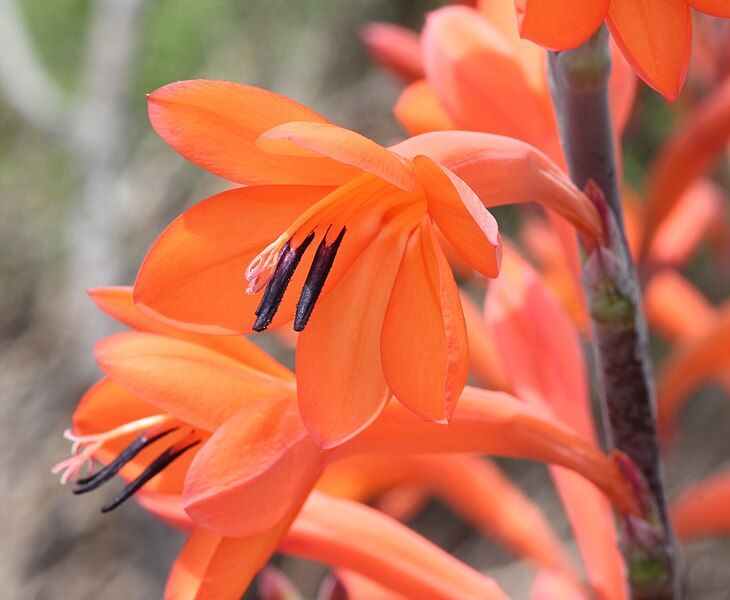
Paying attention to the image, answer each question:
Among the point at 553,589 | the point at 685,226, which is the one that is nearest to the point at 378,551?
the point at 553,589

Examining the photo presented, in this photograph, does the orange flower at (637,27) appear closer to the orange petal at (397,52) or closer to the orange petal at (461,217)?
the orange petal at (461,217)

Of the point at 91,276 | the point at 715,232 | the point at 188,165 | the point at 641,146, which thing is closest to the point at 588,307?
the point at 715,232

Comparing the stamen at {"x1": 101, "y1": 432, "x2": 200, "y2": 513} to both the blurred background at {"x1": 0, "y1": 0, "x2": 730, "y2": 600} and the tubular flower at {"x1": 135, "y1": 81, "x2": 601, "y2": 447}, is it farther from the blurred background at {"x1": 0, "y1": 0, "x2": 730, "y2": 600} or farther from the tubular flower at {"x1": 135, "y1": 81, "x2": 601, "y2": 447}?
the blurred background at {"x1": 0, "y1": 0, "x2": 730, "y2": 600}

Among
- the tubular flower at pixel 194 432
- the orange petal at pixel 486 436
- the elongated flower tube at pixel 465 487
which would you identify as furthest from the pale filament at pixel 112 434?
the elongated flower tube at pixel 465 487

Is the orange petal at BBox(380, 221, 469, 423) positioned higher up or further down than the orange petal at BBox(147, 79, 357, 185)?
further down

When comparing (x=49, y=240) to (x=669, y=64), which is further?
(x=49, y=240)

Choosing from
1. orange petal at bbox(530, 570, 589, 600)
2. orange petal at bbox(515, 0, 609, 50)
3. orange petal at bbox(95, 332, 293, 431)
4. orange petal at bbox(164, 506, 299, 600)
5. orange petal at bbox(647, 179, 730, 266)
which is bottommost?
orange petal at bbox(647, 179, 730, 266)

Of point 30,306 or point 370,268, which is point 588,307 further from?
point 30,306

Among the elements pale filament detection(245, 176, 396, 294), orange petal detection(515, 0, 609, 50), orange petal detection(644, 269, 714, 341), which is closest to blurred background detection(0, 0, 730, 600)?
orange petal detection(644, 269, 714, 341)
